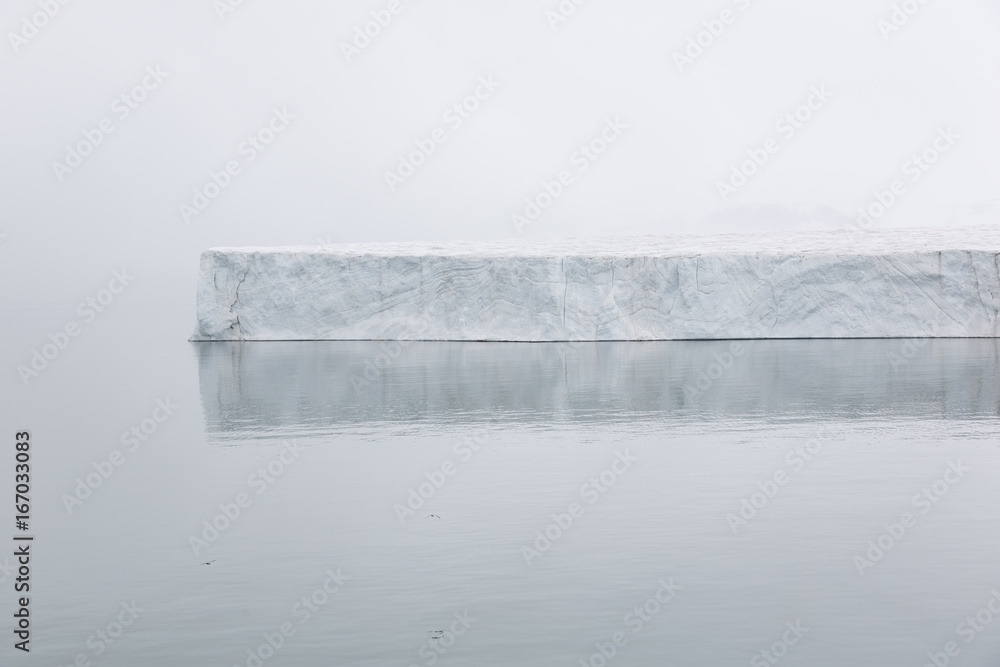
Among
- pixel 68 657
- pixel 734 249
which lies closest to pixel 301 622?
pixel 68 657

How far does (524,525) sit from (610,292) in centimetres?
1512

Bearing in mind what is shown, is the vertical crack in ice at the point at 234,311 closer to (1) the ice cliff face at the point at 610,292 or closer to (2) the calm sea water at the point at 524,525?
(1) the ice cliff face at the point at 610,292

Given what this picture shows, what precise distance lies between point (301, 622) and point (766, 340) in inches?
688

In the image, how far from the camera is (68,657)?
15.0ft

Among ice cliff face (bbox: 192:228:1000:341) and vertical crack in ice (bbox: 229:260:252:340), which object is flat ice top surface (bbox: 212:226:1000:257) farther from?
vertical crack in ice (bbox: 229:260:252:340)

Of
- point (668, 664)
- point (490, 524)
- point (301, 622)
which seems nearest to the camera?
point (668, 664)

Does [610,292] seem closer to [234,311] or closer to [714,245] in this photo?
[714,245]

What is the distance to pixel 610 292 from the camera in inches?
843

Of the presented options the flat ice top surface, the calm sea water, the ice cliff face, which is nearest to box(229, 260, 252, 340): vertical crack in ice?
the ice cliff face

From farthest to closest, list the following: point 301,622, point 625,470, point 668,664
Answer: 1. point 625,470
2. point 301,622
3. point 668,664

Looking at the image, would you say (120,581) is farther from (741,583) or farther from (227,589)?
(741,583)

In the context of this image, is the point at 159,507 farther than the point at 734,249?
No

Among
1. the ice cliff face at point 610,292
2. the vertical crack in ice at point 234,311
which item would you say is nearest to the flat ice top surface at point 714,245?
the ice cliff face at point 610,292

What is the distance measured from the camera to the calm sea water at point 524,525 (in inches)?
186
